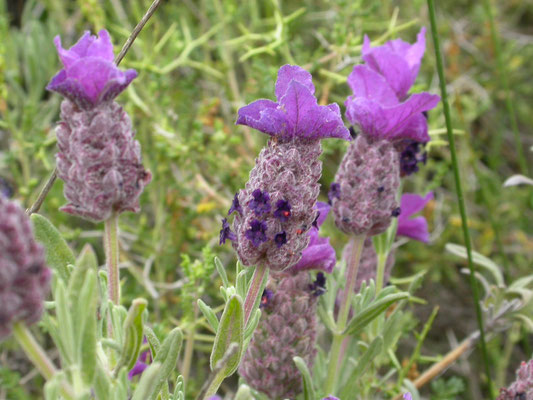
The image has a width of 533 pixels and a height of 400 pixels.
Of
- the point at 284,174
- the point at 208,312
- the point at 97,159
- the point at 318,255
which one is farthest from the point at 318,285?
the point at 97,159

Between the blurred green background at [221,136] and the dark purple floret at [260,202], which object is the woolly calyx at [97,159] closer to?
the dark purple floret at [260,202]

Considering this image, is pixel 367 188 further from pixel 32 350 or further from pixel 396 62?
pixel 32 350

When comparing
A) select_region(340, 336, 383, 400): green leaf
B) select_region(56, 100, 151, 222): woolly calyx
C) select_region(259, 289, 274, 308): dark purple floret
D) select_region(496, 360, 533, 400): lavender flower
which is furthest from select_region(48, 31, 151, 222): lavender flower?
select_region(496, 360, 533, 400): lavender flower

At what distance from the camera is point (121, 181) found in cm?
129

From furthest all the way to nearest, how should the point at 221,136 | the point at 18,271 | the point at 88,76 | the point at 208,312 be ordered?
the point at 221,136, the point at 208,312, the point at 88,76, the point at 18,271

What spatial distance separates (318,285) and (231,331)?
43cm

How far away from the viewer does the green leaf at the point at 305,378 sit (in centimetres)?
157

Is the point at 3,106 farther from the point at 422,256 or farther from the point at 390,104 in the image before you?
the point at 422,256

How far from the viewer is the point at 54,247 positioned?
4.77 feet

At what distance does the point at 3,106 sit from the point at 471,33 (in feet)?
10.3

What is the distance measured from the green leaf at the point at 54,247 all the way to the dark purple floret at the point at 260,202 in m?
0.45

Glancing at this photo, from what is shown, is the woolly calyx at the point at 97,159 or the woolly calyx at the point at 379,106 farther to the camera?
the woolly calyx at the point at 379,106

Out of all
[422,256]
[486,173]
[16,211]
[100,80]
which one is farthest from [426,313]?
[16,211]

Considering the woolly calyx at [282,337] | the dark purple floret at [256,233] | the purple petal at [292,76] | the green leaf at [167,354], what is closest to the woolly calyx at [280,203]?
the dark purple floret at [256,233]
